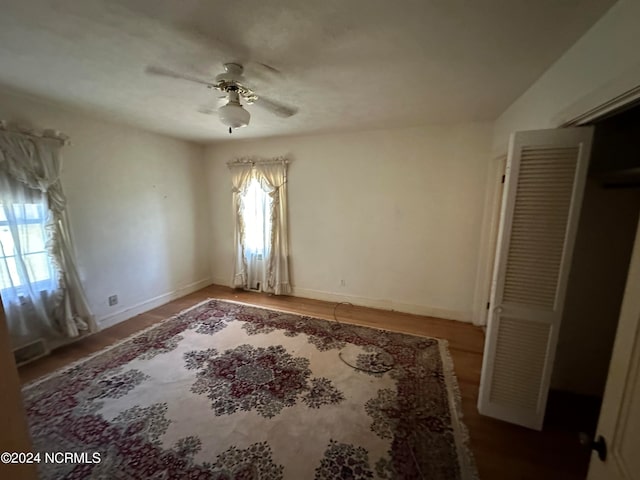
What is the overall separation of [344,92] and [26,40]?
203cm

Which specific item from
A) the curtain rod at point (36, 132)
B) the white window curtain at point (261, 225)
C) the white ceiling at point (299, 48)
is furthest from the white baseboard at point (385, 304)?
the curtain rod at point (36, 132)

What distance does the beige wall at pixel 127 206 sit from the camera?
274 centimetres

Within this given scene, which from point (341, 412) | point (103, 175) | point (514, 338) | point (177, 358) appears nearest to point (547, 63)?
point (514, 338)

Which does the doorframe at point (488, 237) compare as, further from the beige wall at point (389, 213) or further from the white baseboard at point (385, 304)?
the white baseboard at point (385, 304)

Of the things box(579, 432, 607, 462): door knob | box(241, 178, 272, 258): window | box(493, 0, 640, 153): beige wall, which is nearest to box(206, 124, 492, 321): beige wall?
box(241, 178, 272, 258): window

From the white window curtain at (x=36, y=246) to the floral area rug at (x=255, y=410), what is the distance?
611 mm

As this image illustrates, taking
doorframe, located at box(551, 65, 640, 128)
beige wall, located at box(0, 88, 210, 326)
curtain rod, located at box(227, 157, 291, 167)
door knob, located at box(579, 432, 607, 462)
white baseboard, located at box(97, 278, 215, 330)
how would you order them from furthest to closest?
curtain rod, located at box(227, 157, 291, 167), white baseboard, located at box(97, 278, 215, 330), beige wall, located at box(0, 88, 210, 326), doorframe, located at box(551, 65, 640, 128), door knob, located at box(579, 432, 607, 462)

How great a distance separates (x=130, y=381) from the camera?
7.15ft

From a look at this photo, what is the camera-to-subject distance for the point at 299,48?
5.16ft

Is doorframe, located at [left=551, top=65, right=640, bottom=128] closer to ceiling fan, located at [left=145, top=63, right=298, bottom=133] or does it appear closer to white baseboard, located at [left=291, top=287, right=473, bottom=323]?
ceiling fan, located at [left=145, top=63, right=298, bottom=133]

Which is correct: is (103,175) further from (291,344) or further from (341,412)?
(341,412)

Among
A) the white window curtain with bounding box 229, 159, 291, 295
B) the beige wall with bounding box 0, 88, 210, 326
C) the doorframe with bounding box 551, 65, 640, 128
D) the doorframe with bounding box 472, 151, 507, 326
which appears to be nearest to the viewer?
the doorframe with bounding box 551, 65, 640, 128

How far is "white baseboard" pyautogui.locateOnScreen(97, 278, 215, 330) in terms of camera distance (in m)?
3.12

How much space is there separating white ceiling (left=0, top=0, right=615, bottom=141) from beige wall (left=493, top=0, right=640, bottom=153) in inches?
2.7
